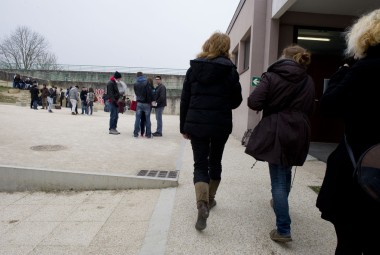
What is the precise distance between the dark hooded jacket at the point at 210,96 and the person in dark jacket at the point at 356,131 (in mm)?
1276

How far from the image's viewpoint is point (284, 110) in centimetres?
282

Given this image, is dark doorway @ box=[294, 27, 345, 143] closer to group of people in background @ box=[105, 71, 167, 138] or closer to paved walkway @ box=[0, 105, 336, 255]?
paved walkway @ box=[0, 105, 336, 255]

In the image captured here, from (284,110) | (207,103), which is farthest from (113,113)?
(284,110)

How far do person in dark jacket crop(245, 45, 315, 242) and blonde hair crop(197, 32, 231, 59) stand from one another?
558 millimetres

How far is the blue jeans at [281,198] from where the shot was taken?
9.18ft

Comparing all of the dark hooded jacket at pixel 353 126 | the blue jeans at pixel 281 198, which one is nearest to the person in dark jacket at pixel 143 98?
the blue jeans at pixel 281 198

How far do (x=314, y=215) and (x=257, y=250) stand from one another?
122 centimetres

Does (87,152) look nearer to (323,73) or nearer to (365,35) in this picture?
(365,35)

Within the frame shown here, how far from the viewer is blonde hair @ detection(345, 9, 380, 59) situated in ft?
5.69

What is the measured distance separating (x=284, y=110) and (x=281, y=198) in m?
0.82

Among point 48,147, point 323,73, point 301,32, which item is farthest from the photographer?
point 323,73

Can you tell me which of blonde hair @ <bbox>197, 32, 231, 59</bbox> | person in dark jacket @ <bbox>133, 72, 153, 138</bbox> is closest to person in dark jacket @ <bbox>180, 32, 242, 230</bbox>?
blonde hair @ <bbox>197, 32, 231, 59</bbox>

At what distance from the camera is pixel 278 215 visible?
2818 millimetres

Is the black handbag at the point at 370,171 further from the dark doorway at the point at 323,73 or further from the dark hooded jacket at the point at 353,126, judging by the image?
the dark doorway at the point at 323,73
